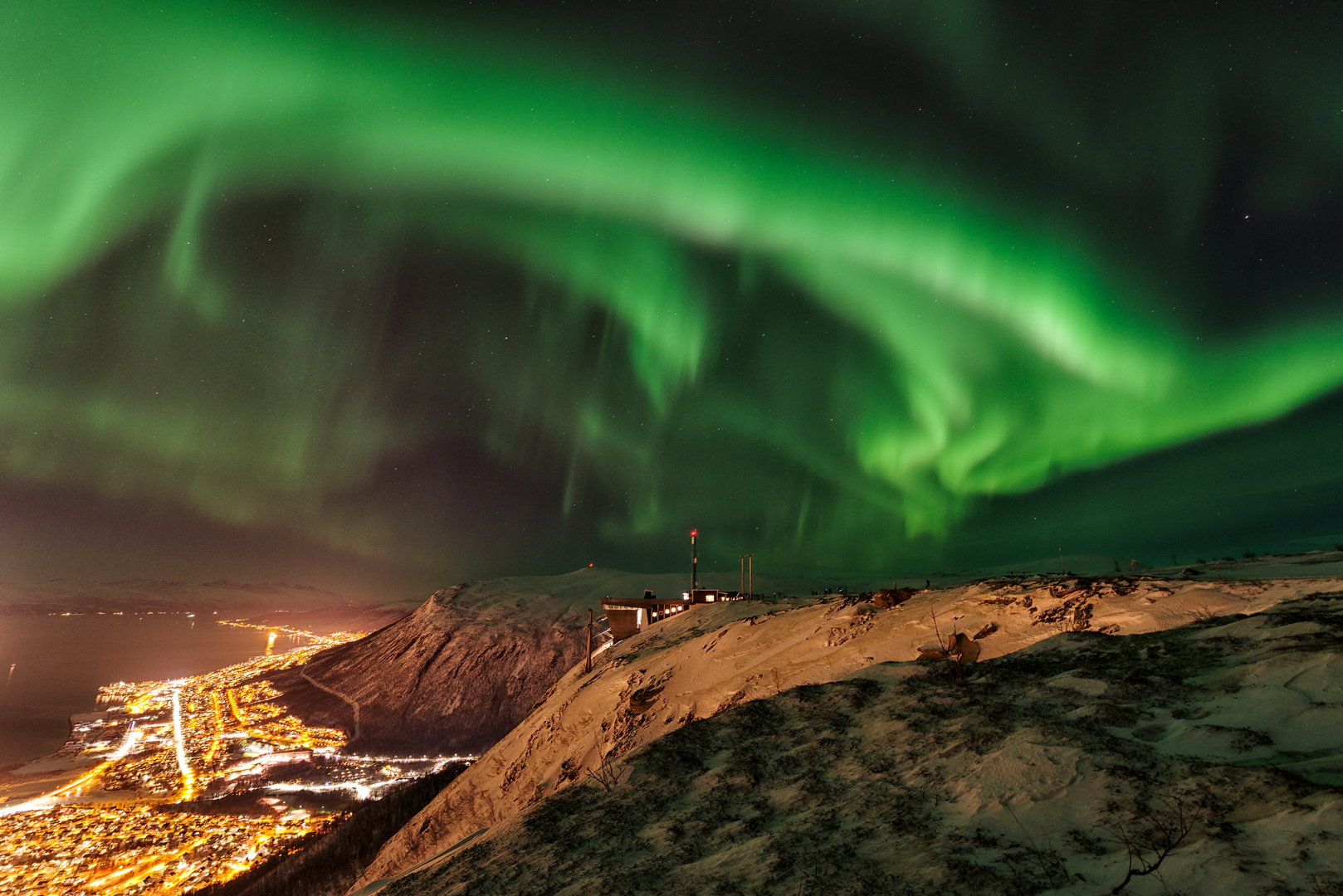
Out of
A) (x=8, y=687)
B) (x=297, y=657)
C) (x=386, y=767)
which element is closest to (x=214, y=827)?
(x=386, y=767)

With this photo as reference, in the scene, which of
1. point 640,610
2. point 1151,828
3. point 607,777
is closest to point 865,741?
point 1151,828

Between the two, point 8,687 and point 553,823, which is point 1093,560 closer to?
point 553,823

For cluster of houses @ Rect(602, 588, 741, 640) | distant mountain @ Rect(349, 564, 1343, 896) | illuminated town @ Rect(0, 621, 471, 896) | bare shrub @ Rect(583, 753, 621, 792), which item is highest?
distant mountain @ Rect(349, 564, 1343, 896)

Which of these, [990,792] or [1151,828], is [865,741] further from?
[1151,828]

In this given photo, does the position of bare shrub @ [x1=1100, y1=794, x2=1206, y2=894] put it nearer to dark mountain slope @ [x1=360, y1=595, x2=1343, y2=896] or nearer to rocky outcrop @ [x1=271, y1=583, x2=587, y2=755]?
dark mountain slope @ [x1=360, y1=595, x2=1343, y2=896]

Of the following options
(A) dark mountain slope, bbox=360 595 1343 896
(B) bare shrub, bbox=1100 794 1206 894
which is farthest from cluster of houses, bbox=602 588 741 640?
(B) bare shrub, bbox=1100 794 1206 894

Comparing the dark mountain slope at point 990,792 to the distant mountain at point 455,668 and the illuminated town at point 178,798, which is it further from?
the distant mountain at point 455,668
